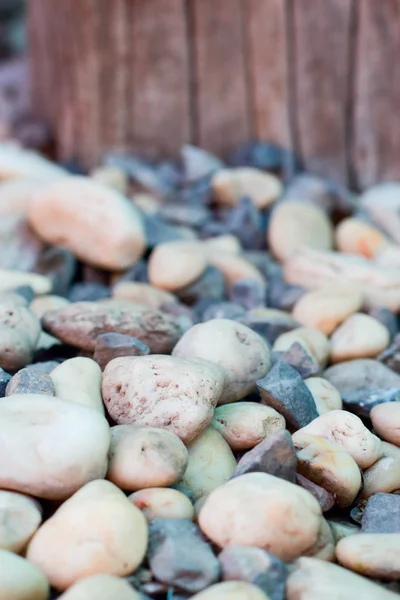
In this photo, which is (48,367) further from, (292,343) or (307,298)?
(307,298)

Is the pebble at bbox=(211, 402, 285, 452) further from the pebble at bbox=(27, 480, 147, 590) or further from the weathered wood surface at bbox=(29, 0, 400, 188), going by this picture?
the weathered wood surface at bbox=(29, 0, 400, 188)

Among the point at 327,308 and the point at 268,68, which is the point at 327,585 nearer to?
the point at 327,308

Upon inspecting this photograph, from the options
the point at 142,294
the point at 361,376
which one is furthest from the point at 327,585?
the point at 142,294

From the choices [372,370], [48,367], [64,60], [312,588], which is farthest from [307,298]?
[64,60]

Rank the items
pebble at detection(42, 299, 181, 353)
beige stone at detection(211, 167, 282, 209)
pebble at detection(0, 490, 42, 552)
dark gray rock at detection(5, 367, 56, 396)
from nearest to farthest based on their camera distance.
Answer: pebble at detection(0, 490, 42, 552) → dark gray rock at detection(5, 367, 56, 396) → pebble at detection(42, 299, 181, 353) → beige stone at detection(211, 167, 282, 209)

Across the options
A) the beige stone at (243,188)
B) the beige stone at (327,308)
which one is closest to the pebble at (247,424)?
the beige stone at (327,308)

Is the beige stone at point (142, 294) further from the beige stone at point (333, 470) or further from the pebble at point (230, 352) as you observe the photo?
the beige stone at point (333, 470)

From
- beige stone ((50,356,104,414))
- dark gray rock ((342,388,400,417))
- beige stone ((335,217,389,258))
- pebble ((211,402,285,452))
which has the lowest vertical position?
beige stone ((335,217,389,258))

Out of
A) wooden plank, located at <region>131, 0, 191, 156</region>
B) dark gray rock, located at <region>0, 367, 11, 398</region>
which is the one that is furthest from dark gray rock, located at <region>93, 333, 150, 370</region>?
wooden plank, located at <region>131, 0, 191, 156</region>
